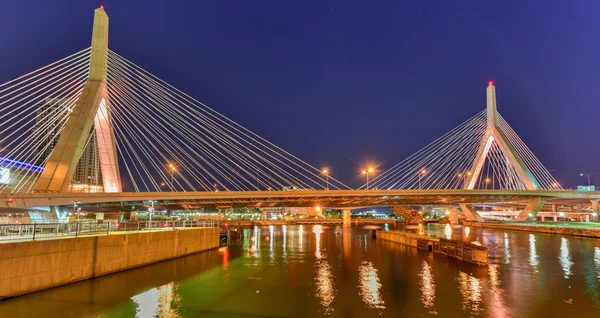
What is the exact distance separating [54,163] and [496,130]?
71.1 meters

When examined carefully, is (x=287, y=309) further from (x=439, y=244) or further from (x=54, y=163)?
(x=54, y=163)

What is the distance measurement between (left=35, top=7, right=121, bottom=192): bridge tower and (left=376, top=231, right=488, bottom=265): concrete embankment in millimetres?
32166

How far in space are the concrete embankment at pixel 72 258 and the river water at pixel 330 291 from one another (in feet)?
1.92

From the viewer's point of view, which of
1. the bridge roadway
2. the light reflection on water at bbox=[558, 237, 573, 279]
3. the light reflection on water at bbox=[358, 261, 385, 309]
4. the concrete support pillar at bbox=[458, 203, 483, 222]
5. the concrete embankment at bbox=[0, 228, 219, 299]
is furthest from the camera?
the concrete support pillar at bbox=[458, 203, 483, 222]

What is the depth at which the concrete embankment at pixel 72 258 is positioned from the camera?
1552 centimetres

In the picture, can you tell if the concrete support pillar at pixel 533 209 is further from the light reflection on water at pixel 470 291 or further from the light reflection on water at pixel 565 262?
the light reflection on water at pixel 470 291

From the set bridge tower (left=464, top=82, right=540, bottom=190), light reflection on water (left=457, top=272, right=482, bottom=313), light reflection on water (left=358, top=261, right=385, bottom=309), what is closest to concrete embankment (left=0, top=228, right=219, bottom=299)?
light reflection on water (left=358, top=261, right=385, bottom=309)

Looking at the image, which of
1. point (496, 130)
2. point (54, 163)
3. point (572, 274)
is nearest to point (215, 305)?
point (572, 274)

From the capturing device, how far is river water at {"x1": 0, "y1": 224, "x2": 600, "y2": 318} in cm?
1448

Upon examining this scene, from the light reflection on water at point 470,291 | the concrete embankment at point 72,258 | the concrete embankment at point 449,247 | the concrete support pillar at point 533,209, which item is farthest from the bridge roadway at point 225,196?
the light reflection on water at point 470,291

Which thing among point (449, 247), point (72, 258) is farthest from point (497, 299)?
point (72, 258)

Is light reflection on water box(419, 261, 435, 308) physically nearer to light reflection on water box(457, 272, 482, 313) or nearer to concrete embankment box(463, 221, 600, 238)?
light reflection on water box(457, 272, 482, 313)

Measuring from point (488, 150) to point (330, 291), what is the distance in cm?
6741

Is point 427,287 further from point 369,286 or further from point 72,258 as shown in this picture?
point 72,258
